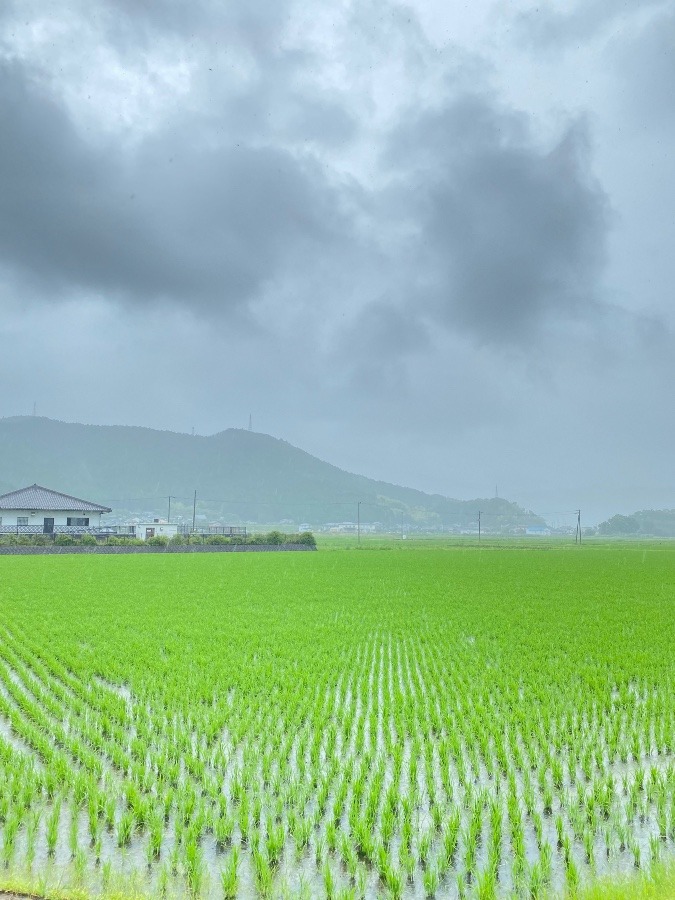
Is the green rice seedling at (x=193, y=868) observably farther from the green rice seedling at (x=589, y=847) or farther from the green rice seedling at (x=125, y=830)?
the green rice seedling at (x=589, y=847)

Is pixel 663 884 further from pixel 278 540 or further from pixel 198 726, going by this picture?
pixel 278 540

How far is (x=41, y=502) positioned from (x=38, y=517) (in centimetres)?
178

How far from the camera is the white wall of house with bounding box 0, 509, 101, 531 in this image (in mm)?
48281

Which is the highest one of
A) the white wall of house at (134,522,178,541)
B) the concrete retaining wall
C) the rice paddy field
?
the rice paddy field

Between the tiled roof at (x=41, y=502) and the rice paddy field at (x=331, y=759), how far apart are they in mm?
39244

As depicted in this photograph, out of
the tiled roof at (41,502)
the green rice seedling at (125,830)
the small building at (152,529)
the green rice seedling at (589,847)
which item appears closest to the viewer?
the green rice seedling at (589,847)

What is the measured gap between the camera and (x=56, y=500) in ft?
171

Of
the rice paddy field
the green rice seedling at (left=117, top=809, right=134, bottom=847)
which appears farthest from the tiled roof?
the green rice seedling at (left=117, top=809, right=134, bottom=847)

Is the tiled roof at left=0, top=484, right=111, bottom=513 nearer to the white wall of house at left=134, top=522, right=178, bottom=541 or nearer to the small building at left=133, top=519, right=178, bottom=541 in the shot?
the small building at left=133, top=519, right=178, bottom=541

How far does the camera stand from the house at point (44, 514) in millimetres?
48312

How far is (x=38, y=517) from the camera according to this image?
49094 mm

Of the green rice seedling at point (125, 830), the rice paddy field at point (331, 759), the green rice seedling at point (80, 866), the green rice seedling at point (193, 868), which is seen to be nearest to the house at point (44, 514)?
the rice paddy field at point (331, 759)

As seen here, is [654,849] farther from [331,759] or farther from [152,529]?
[152,529]

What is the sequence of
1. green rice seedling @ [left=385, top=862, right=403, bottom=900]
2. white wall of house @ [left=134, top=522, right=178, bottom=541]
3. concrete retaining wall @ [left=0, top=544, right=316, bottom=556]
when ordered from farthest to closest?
white wall of house @ [left=134, top=522, right=178, bottom=541] < concrete retaining wall @ [left=0, top=544, right=316, bottom=556] < green rice seedling @ [left=385, top=862, right=403, bottom=900]
